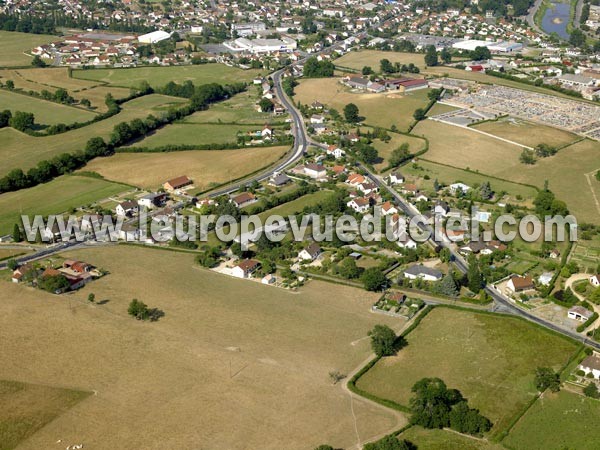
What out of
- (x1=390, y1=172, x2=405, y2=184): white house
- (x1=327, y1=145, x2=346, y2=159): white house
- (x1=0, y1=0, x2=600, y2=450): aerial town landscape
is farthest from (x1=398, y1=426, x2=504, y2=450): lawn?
(x1=327, y1=145, x2=346, y2=159): white house

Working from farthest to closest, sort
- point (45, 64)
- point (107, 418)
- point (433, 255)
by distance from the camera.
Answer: point (45, 64), point (433, 255), point (107, 418)

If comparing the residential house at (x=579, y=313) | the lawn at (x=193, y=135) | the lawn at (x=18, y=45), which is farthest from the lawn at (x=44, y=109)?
the residential house at (x=579, y=313)

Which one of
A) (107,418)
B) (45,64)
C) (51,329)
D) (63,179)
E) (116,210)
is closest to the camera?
(107,418)

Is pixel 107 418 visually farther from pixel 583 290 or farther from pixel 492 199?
pixel 492 199

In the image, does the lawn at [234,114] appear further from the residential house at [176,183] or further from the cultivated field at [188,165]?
the residential house at [176,183]

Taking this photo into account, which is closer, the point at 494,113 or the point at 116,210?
the point at 116,210

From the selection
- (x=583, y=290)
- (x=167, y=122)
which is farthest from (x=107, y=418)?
(x=167, y=122)

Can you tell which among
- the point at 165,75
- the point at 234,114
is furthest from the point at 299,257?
the point at 165,75
